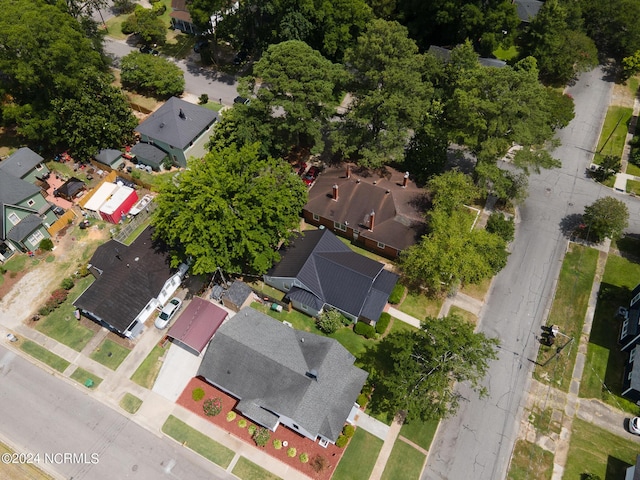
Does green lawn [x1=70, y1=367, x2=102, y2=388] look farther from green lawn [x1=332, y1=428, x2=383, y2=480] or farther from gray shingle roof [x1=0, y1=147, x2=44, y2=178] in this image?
gray shingle roof [x1=0, y1=147, x2=44, y2=178]

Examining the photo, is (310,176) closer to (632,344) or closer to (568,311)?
(568,311)

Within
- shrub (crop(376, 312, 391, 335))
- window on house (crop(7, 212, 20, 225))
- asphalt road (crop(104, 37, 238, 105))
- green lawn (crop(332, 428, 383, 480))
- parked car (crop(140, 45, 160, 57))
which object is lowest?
green lawn (crop(332, 428, 383, 480))

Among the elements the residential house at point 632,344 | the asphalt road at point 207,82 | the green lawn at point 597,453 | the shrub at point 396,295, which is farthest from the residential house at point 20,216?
the residential house at point 632,344

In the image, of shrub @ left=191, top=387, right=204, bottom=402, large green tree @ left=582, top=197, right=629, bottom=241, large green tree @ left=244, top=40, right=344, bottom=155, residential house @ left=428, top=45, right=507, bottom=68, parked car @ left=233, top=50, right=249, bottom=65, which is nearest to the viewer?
shrub @ left=191, top=387, right=204, bottom=402

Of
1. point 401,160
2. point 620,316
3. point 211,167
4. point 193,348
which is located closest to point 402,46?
point 401,160

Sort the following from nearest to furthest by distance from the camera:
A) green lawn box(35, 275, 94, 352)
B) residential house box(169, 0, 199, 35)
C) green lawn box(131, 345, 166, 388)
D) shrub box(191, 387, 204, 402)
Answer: shrub box(191, 387, 204, 402), green lawn box(131, 345, 166, 388), green lawn box(35, 275, 94, 352), residential house box(169, 0, 199, 35)

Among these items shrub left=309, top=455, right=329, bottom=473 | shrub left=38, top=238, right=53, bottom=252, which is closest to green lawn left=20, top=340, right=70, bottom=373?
shrub left=38, top=238, right=53, bottom=252

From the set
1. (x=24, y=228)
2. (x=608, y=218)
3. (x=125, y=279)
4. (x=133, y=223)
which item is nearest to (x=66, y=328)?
(x=125, y=279)
